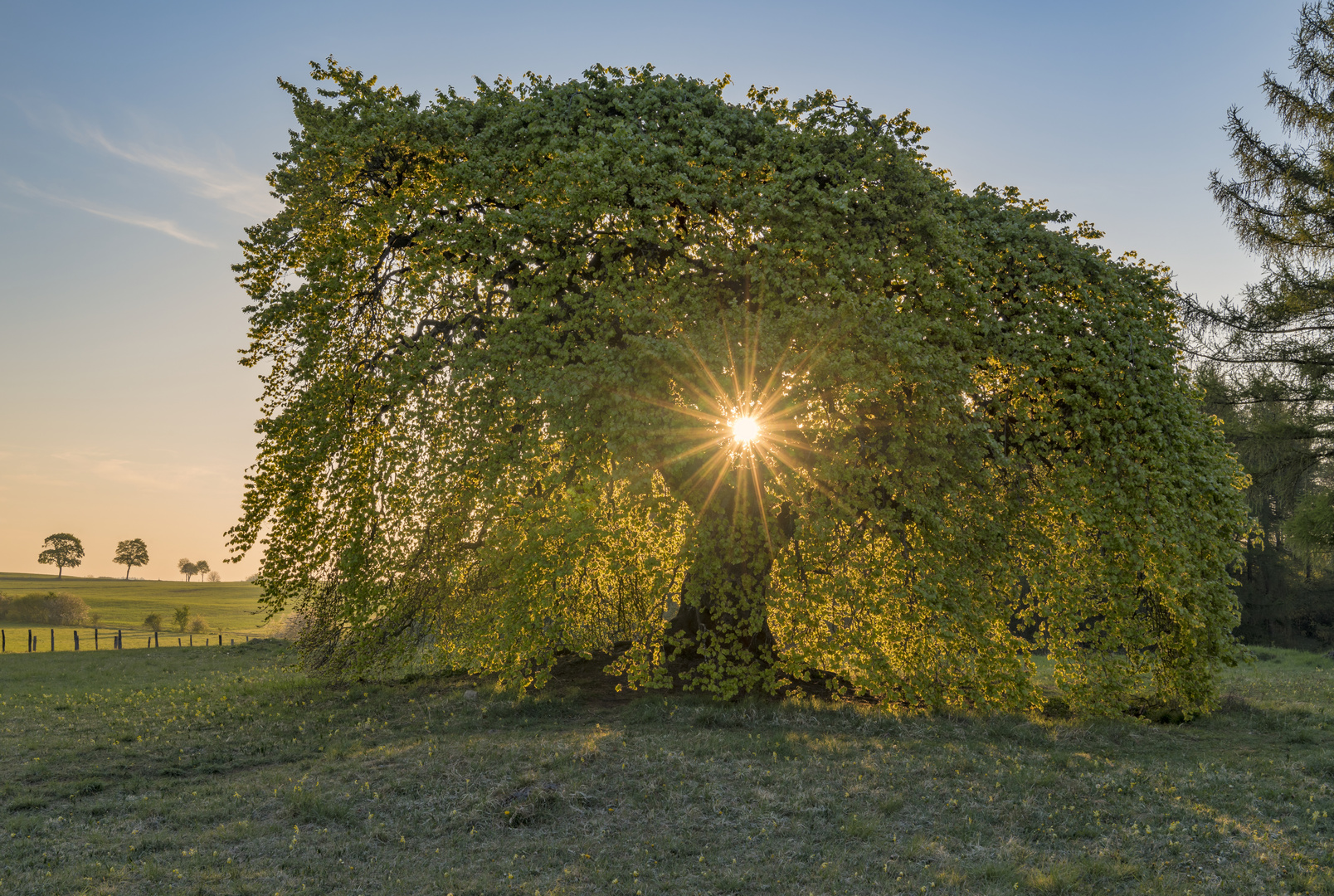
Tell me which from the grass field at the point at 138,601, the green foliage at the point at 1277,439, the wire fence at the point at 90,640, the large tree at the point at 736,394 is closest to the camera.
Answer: the large tree at the point at 736,394

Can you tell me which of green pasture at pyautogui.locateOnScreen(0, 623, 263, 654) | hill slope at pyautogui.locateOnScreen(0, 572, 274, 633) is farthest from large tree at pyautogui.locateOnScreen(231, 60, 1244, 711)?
hill slope at pyautogui.locateOnScreen(0, 572, 274, 633)

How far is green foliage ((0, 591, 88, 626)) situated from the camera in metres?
63.3

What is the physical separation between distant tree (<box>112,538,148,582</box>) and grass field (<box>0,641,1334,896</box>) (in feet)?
423

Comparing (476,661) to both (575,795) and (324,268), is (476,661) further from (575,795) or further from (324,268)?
(324,268)

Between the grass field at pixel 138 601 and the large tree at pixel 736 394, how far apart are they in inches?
1644

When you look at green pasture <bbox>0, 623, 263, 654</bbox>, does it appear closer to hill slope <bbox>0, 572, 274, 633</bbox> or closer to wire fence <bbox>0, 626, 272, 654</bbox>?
wire fence <bbox>0, 626, 272, 654</bbox>

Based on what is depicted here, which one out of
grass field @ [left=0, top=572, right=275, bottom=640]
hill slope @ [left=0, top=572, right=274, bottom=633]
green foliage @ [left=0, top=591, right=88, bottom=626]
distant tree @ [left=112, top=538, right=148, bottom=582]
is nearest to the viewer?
grass field @ [left=0, top=572, right=275, bottom=640]

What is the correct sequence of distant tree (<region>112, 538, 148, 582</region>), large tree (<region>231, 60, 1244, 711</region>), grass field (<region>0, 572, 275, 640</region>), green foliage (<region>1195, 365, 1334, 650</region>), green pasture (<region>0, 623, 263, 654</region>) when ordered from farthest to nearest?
distant tree (<region>112, 538, 148, 582</region>) → grass field (<region>0, 572, 275, 640</region>) → green pasture (<region>0, 623, 263, 654</region>) → green foliage (<region>1195, 365, 1334, 650</region>) → large tree (<region>231, 60, 1244, 711</region>)

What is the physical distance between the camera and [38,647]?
148 ft

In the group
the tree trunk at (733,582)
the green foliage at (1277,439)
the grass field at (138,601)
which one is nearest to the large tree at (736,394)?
the tree trunk at (733,582)

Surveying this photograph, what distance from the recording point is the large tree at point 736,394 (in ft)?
44.3

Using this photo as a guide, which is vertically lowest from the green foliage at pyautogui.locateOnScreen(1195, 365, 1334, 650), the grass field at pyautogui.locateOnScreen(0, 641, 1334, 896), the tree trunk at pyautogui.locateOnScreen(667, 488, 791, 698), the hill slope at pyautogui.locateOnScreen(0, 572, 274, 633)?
the hill slope at pyautogui.locateOnScreen(0, 572, 274, 633)

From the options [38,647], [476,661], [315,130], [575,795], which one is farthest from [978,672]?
[38,647]

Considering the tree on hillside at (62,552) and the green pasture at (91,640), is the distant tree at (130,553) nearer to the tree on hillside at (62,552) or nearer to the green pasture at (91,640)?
the tree on hillside at (62,552)
